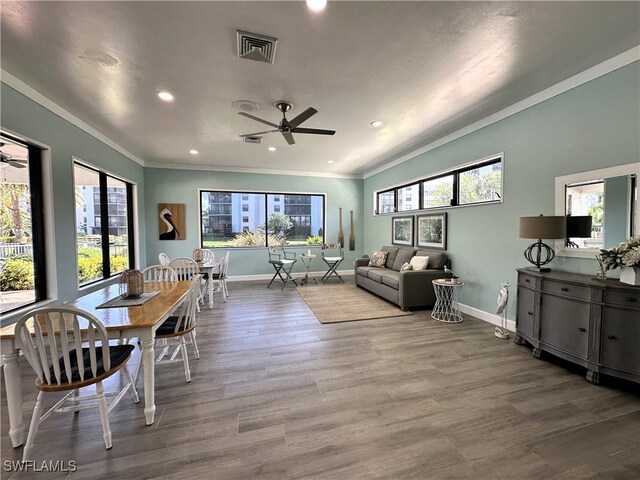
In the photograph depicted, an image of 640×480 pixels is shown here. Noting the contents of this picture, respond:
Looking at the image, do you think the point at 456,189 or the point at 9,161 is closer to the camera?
the point at 9,161

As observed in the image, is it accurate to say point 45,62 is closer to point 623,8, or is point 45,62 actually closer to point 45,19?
point 45,19

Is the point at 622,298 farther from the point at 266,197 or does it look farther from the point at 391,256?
the point at 266,197

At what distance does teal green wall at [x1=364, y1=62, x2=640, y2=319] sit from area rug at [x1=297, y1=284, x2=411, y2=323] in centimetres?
135

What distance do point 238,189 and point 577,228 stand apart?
252 inches

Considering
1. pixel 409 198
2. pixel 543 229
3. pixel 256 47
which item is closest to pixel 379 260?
pixel 409 198

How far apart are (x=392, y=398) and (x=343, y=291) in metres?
3.63

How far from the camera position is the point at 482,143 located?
12.8ft

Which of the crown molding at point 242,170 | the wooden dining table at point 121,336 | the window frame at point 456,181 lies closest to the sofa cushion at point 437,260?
the window frame at point 456,181

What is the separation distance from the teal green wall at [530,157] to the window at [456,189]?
143 millimetres

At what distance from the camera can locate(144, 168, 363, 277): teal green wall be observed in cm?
637

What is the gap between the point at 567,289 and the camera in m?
2.53

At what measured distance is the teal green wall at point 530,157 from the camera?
2.50 metres

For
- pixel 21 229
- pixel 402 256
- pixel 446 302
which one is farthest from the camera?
pixel 402 256

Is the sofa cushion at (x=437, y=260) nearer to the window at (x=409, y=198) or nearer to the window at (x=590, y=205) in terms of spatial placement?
the window at (x=409, y=198)
